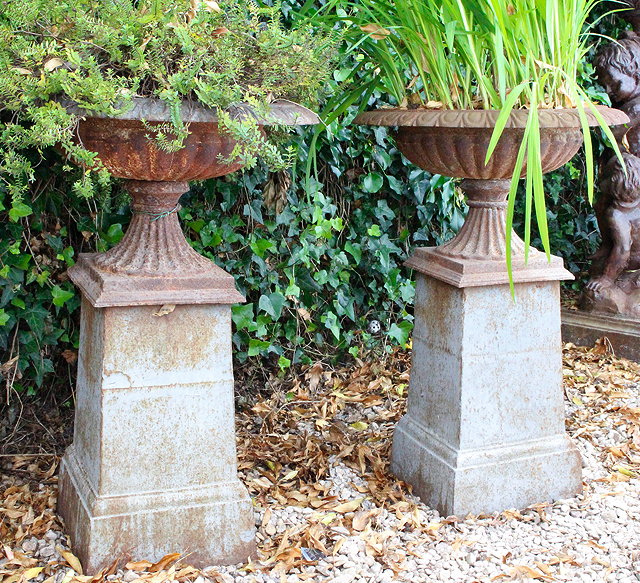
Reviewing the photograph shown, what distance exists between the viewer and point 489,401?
2721 millimetres

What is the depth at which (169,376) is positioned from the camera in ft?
7.62

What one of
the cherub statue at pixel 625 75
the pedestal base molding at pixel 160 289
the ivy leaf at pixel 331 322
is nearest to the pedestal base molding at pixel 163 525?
the pedestal base molding at pixel 160 289

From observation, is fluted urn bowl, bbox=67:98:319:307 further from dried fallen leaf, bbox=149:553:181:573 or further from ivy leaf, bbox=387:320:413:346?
ivy leaf, bbox=387:320:413:346

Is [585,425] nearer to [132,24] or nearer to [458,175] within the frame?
[458,175]

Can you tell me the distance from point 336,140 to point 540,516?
1.81 metres

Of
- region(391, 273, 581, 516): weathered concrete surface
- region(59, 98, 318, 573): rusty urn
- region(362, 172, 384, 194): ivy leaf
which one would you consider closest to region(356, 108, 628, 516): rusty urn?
region(391, 273, 581, 516): weathered concrete surface

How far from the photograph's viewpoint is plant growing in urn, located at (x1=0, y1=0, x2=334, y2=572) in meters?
1.96

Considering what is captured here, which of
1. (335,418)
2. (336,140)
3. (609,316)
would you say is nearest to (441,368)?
(335,418)

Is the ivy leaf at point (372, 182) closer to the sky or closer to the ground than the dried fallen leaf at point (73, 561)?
closer to the sky

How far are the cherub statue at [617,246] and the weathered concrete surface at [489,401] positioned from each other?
182cm

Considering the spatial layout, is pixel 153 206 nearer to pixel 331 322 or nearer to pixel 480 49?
pixel 480 49

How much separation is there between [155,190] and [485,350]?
1195 mm

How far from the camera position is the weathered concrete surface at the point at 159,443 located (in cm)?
229

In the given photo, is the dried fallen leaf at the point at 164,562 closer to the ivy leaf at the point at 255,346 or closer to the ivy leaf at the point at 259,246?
the ivy leaf at the point at 255,346
